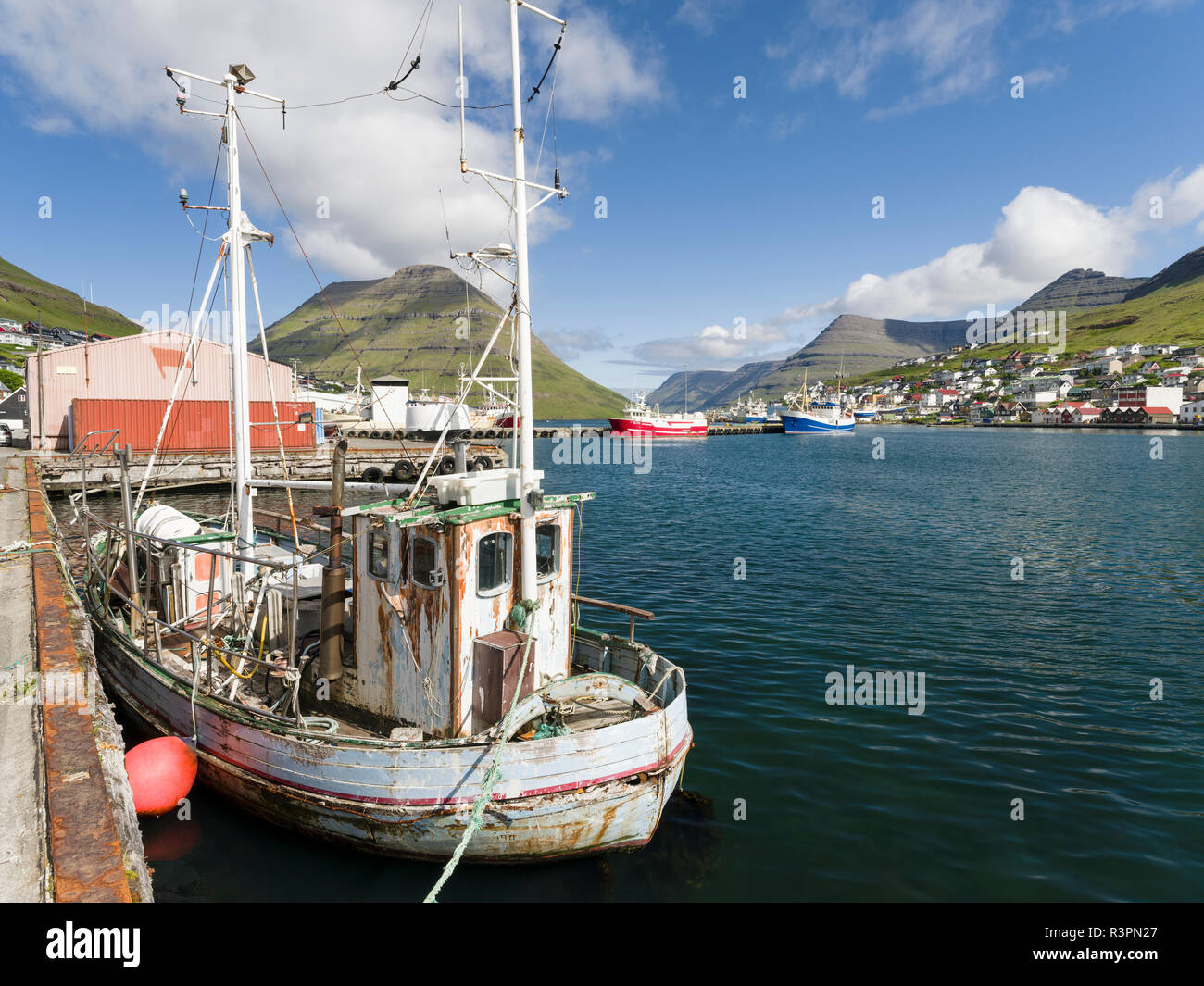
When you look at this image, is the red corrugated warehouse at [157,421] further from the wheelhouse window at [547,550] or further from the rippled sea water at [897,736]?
the wheelhouse window at [547,550]

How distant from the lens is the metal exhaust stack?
10578 millimetres

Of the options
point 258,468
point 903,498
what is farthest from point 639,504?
point 258,468

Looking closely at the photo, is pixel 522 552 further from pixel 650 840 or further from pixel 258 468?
pixel 258 468

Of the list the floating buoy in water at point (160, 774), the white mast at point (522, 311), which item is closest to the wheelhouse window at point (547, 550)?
the white mast at point (522, 311)

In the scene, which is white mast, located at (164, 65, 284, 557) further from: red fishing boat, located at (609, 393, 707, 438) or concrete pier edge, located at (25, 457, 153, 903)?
red fishing boat, located at (609, 393, 707, 438)

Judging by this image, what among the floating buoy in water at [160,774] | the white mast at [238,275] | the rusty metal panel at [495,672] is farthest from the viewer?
the white mast at [238,275]

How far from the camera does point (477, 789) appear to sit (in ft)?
27.9

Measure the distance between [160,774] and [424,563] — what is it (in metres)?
5.46

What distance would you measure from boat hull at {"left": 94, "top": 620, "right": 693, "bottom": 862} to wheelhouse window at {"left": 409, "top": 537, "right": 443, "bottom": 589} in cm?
229

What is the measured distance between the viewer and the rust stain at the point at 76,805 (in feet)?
18.5

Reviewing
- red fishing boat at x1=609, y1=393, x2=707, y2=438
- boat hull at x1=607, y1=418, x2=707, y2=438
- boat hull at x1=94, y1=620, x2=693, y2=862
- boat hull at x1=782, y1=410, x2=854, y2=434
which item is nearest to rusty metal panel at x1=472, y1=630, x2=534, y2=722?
boat hull at x1=94, y1=620, x2=693, y2=862

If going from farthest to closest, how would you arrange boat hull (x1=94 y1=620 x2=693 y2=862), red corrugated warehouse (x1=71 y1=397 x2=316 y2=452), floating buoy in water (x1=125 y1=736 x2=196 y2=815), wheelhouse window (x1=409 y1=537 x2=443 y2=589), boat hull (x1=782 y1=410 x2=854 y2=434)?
boat hull (x1=782 y1=410 x2=854 y2=434) → red corrugated warehouse (x1=71 y1=397 x2=316 y2=452) → floating buoy in water (x1=125 y1=736 x2=196 y2=815) → wheelhouse window (x1=409 y1=537 x2=443 y2=589) → boat hull (x1=94 y1=620 x2=693 y2=862)

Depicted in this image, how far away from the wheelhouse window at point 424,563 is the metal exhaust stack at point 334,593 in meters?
1.56

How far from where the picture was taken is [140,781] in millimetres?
10008
